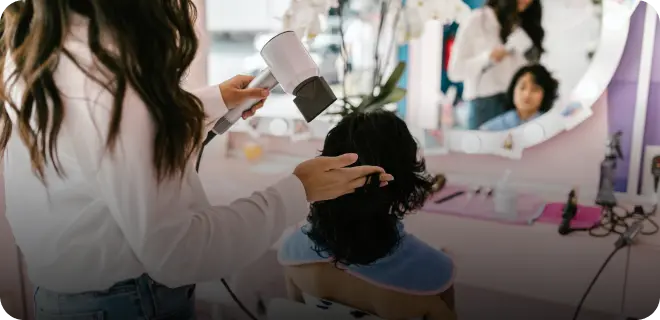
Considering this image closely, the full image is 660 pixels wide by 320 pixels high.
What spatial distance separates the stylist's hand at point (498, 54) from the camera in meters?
1.28

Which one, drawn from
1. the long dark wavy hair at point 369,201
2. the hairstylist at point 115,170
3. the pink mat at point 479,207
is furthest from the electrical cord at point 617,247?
the hairstylist at point 115,170

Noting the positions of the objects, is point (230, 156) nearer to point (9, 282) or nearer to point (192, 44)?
point (192, 44)

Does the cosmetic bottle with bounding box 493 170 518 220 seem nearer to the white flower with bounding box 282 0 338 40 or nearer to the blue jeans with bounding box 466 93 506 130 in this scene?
the blue jeans with bounding box 466 93 506 130

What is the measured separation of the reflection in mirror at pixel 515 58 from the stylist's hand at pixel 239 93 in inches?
18.7

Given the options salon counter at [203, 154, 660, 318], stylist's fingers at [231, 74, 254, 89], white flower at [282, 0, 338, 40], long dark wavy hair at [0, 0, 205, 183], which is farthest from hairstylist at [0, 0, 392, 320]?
white flower at [282, 0, 338, 40]

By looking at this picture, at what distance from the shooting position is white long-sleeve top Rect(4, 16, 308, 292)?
729 millimetres

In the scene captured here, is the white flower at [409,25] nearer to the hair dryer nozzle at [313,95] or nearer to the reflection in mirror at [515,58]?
the reflection in mirror at [515,58]

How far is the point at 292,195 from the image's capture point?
849mm

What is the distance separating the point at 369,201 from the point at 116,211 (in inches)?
19.9

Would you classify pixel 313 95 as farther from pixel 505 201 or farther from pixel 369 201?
pixel 505 201

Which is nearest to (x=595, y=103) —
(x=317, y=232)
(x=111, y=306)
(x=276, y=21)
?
(x=317, y=232)

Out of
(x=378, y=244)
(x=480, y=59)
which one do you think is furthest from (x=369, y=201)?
(x=480, y=59)

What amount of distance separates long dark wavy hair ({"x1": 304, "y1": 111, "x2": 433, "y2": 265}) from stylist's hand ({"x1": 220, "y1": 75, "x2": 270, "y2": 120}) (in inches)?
6.9

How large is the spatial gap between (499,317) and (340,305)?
1.05ft
